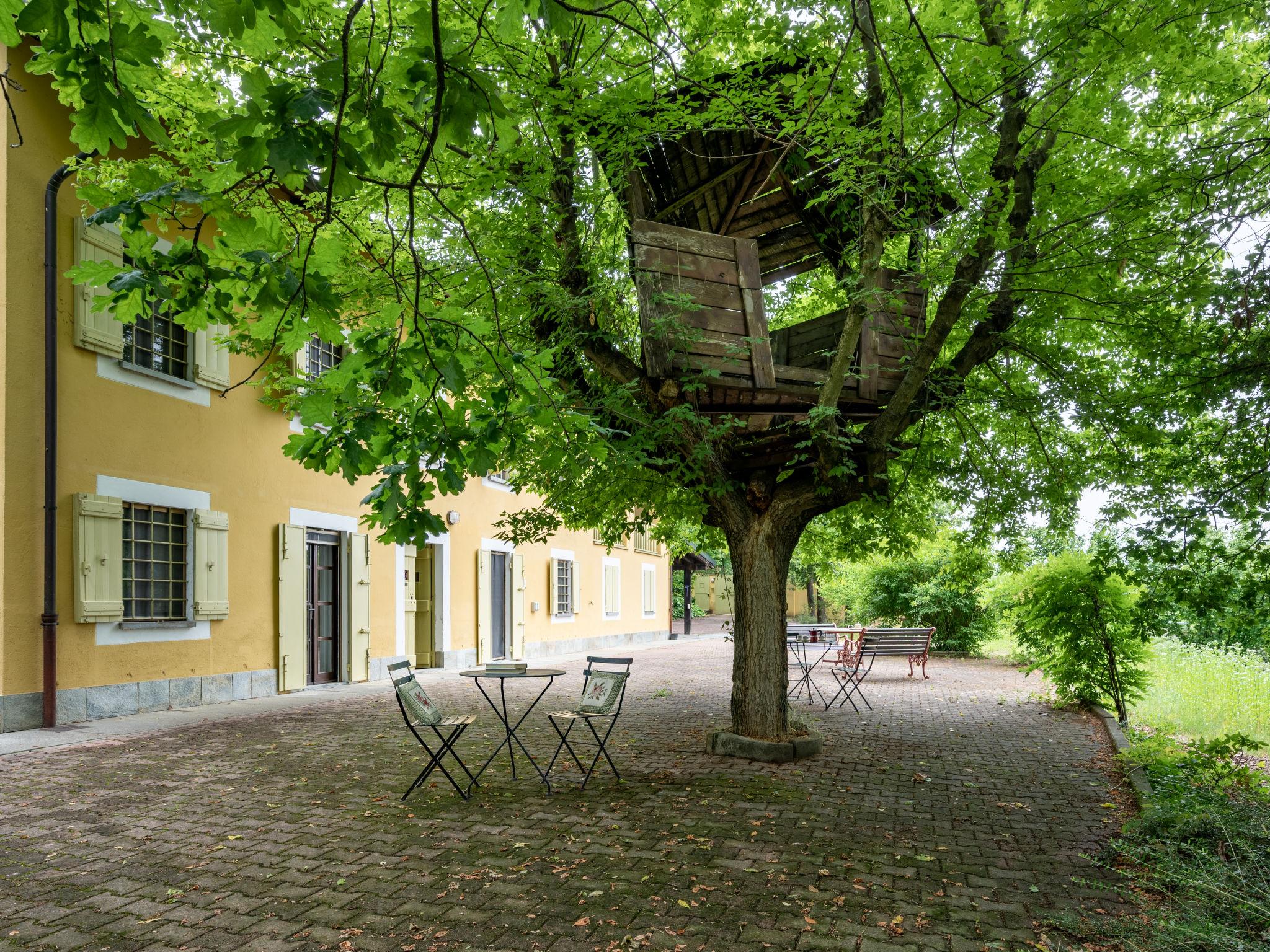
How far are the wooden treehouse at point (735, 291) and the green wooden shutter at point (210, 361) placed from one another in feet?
19.3

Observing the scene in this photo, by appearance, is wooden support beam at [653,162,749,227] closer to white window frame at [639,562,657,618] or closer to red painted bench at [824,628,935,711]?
red painted bench at [824,628,935,711]

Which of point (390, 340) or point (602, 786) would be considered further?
point (602, 786)

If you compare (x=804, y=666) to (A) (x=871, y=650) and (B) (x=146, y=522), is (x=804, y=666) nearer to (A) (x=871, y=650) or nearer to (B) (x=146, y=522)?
(A) (x=871, y=650)

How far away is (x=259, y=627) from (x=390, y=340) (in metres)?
9.42

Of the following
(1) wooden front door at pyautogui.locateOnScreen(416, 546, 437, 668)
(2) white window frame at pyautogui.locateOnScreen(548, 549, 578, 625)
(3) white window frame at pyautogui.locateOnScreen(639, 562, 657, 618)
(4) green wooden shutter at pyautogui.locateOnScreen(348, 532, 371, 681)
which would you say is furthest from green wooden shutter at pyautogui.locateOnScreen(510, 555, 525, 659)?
(3) white window frame at pyautogui.locateOnScreen(639, 562, 657, 618)

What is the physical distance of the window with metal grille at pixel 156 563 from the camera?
980 cm

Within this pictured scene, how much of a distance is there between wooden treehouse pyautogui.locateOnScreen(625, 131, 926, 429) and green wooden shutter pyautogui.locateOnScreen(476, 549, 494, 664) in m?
9.11

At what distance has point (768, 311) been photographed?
36.9ft

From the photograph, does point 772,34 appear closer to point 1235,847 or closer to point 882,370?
point 882,370

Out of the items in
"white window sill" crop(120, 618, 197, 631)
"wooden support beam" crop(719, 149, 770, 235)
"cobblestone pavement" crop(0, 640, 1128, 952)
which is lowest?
"cobblestone pavement" crop(0, 640, 1128, 952)

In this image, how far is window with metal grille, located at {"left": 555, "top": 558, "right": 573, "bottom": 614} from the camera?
69.1 feet

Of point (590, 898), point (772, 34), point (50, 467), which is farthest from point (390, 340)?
point (50, 467)

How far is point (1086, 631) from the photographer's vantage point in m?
10.5

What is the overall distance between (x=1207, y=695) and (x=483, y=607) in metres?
11.8
